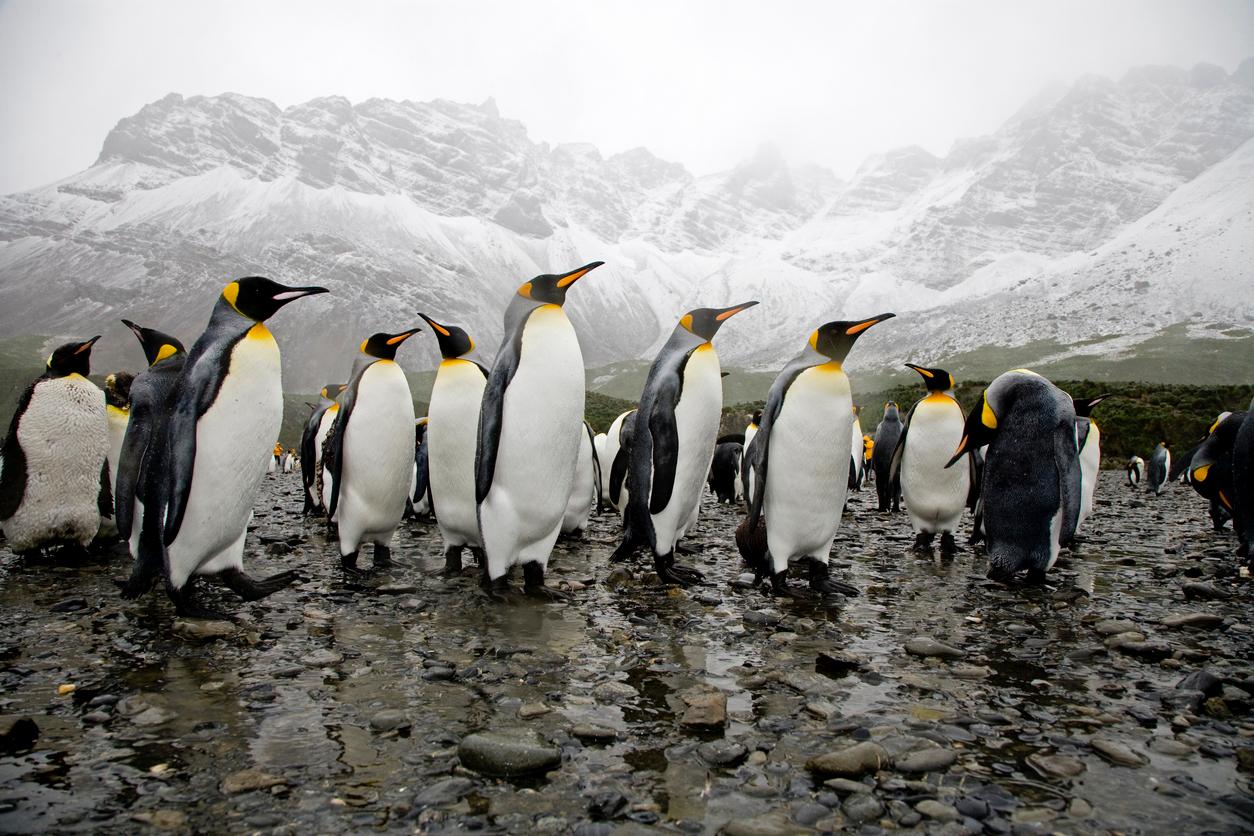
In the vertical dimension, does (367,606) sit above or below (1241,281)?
below

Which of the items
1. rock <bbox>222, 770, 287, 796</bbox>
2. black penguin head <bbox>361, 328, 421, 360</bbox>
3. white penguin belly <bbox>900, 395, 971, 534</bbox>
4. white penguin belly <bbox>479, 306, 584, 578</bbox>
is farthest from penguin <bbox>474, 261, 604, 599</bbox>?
white penguin belly <bbox>900, 395, 971, 534</bbox>

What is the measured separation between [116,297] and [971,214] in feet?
534

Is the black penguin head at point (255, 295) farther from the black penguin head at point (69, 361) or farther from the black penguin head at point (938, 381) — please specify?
the black penguin head at point (938, 381)

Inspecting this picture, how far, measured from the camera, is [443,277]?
431ft

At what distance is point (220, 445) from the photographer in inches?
141

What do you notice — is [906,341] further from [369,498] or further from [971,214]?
[369,498]

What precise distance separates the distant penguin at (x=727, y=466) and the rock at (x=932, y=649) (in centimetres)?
889

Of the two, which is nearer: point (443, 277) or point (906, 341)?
point (906, 341)

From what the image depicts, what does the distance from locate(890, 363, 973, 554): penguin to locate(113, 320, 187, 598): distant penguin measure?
526cm

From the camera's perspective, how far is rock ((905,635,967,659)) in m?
3.06

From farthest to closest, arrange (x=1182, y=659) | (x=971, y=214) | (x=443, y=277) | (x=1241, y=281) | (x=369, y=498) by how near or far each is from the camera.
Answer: (x=971, y=214), (x=443, y=277), (x=1241, y=281), (x=369, y=498), (x=1182, y=659)

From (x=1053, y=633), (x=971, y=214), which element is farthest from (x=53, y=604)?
(x=971, y=214)

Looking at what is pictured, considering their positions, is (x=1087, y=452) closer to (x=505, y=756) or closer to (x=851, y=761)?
(x=851, y=761)

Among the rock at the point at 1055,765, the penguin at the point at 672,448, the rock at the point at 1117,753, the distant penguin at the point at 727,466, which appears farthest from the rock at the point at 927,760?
the distant penguin at the point at 727,466
